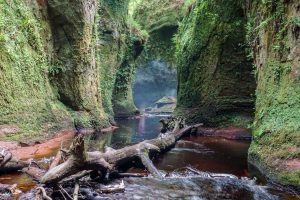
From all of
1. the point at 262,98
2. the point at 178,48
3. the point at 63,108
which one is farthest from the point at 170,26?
the point at 262,98

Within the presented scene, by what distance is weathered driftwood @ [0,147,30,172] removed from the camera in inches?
326

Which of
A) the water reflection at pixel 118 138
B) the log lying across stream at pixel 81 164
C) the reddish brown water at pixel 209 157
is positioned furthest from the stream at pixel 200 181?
the water reflection at pixel 118 138

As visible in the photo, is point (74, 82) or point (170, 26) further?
point (170, 26)

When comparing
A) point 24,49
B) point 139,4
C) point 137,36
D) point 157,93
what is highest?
point 139,4

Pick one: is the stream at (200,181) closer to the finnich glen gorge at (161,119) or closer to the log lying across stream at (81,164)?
the finnich glen gorge at (161,119)

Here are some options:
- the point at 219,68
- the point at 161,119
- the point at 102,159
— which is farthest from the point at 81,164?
the point at 219,68

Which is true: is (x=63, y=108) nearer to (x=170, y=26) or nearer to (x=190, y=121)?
(x=190, y=121)

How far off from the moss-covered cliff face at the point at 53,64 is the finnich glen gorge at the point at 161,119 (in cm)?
6

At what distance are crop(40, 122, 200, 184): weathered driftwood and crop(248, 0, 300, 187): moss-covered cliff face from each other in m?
3.08

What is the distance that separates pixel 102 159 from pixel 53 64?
12815mm

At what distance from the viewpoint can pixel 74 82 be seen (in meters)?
20.6

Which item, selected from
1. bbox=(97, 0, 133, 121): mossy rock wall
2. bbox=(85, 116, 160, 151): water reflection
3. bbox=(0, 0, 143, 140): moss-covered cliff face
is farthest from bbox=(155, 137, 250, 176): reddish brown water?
bbox=(97, 0, 133, 121): mossy rock wall

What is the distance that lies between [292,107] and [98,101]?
1519 cm

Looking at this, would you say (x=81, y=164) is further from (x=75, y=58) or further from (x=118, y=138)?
(x=75, y=58)
